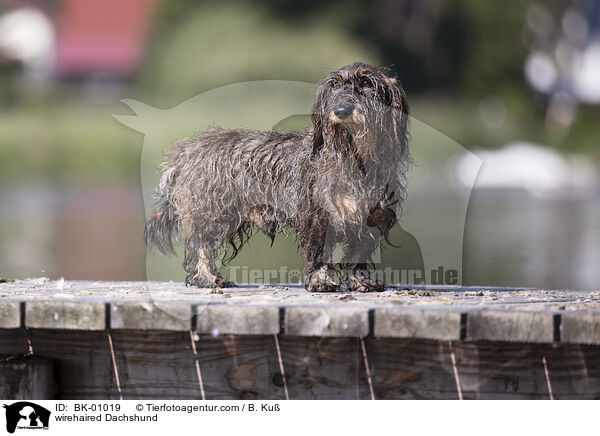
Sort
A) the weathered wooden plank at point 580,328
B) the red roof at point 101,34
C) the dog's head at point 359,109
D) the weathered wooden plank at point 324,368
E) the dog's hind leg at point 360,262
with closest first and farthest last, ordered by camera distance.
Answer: the weathered wooden plank at point 580,328 → the weathered wooden plank at point 324,368 → the dog's head at point 359,109 → the dog's hind leg at point 360,262 → the red roof at point 101,34

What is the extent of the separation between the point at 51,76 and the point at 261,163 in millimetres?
33441

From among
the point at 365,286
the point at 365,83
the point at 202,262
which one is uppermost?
the point at 365,83

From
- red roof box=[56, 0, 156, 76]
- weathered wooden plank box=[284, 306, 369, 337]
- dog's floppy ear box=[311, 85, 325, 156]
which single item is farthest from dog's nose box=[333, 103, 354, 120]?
red roof box=[56, 0, 156, 76]

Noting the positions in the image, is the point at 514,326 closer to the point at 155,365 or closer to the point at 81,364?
the point at 155,365

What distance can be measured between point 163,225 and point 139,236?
15.6 meters

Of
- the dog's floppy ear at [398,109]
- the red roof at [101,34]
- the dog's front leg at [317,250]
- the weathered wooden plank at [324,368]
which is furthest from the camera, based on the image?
the red roof at [101,34]

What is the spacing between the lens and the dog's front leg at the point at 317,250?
460 cm

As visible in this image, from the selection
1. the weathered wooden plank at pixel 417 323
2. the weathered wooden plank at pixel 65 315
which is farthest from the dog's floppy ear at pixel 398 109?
the weathered wooden plank at pixel 65 315

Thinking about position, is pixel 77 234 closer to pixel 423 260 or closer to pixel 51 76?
pixel 51 76

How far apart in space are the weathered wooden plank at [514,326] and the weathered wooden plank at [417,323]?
8 cm

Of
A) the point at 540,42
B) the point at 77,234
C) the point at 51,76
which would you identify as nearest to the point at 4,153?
the point at 51,76
